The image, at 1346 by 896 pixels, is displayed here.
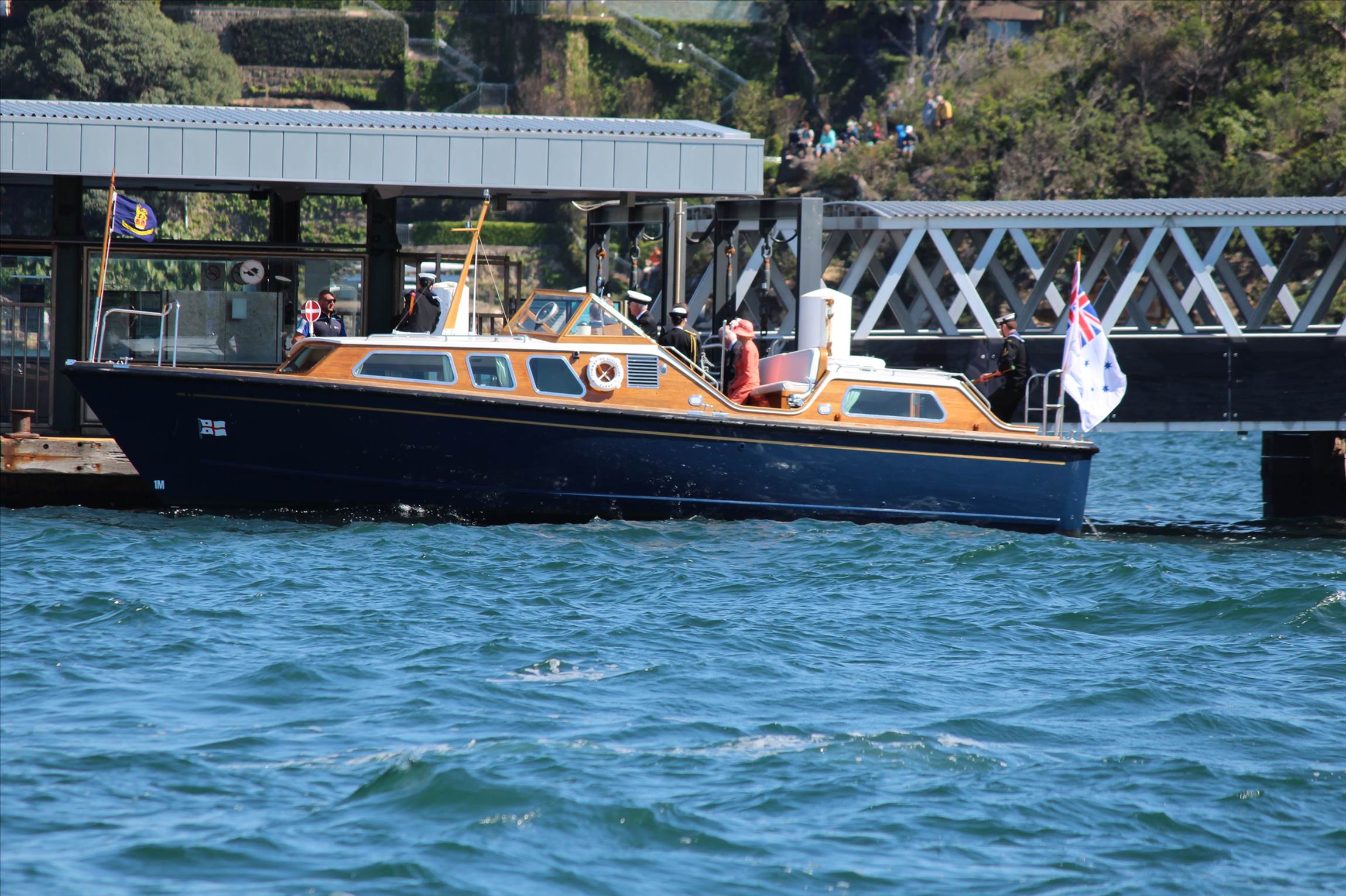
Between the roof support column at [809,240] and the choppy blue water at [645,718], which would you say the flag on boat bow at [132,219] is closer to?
the choppy blue water at [645,718]

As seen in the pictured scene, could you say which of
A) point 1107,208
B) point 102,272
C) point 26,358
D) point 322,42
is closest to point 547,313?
point 102,272

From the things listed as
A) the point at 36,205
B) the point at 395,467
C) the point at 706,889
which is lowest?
the point at 706,889

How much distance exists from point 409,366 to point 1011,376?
7.25 m

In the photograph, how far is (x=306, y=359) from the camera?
1669 centimetres

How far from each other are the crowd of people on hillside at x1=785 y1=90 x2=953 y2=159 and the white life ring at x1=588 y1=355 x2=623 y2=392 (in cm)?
3843

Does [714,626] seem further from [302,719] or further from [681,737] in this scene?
[302,719]

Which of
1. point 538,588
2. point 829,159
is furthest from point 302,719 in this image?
point 829,159

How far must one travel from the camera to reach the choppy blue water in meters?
7.81

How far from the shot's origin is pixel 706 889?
24.5 feet

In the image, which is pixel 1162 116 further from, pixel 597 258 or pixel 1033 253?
pixel 597 258

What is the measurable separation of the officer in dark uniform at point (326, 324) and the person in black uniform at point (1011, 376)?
7.72 meters

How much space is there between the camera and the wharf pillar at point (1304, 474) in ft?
79.4

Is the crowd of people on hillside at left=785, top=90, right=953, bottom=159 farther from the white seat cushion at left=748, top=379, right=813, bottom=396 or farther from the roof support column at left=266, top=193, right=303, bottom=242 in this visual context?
the white seat cushion at left=748, top=379, right=813, bottom=396

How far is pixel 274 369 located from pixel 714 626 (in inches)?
346
